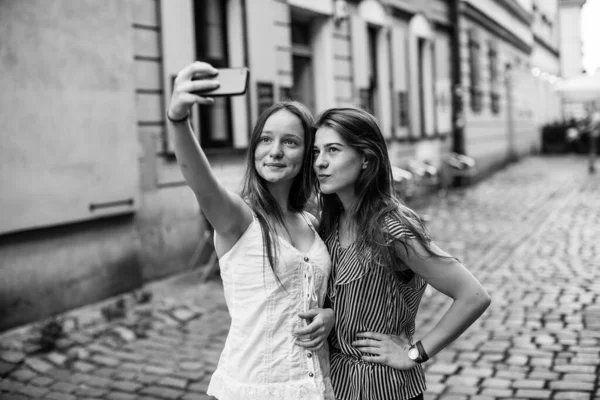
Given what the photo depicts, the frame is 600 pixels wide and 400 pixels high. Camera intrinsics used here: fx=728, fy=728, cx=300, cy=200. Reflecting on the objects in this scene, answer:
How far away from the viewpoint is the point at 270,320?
2332 millimetres

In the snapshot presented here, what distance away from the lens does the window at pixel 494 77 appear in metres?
22.8

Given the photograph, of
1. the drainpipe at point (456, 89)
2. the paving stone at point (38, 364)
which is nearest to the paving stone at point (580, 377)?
the paving stone at point (38, 364)

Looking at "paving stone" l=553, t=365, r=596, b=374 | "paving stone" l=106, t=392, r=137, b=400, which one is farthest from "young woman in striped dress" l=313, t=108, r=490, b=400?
"paving stone" l=553, t=365, r=596, b=374

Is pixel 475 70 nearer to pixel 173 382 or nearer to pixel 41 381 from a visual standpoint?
pixel 173 382

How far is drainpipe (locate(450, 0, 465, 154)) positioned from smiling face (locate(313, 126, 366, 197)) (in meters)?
16.7

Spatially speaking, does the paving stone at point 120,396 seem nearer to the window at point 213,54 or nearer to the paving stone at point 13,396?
the paving stone at point 13,396

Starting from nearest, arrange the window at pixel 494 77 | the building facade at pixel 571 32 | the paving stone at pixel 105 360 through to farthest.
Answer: the paving stone at pixel 105 360 → the window at pixel 494 77 → the building facade at pixel 571 32

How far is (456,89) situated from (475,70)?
1.60m

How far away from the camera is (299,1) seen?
10930mm

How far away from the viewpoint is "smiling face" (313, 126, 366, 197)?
2.39m

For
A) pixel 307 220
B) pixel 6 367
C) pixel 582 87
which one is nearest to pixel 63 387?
pixel 6 367

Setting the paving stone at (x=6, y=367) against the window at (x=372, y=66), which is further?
the window at (x=372, y=66)

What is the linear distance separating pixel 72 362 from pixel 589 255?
625 cm

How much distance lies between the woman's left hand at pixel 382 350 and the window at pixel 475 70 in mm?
18362
